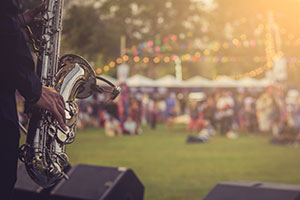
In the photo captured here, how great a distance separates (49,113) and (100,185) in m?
1.74

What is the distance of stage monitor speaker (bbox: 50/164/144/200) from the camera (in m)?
4.13

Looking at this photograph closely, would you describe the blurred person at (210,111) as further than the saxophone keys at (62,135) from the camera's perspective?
Yes

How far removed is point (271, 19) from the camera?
22141 mm

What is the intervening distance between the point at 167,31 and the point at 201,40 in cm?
375

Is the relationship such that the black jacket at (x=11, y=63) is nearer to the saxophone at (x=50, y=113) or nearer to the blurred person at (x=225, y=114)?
the saxophone at (x=50, y=113)

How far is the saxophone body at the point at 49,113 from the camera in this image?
8.85 feet

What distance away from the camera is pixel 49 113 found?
2.70 m

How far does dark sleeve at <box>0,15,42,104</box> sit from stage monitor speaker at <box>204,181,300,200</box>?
6.85 ft

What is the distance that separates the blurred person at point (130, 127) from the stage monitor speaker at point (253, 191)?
1547cm

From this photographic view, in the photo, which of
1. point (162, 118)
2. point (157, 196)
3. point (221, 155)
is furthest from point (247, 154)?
point (162, 118)

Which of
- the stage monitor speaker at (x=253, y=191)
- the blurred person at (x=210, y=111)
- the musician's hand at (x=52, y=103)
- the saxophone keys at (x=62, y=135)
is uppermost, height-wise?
the musician's hand at (x=52, y=103)

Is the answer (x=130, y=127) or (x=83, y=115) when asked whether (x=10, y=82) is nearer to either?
(x=130, y=127)

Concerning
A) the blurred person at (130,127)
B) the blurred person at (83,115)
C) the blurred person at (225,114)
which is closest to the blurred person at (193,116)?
the blurred person at (225,114)

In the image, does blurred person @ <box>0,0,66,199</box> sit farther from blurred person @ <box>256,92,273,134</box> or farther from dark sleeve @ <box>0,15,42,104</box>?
blurred person @ <box>256,92,273,134</box>
